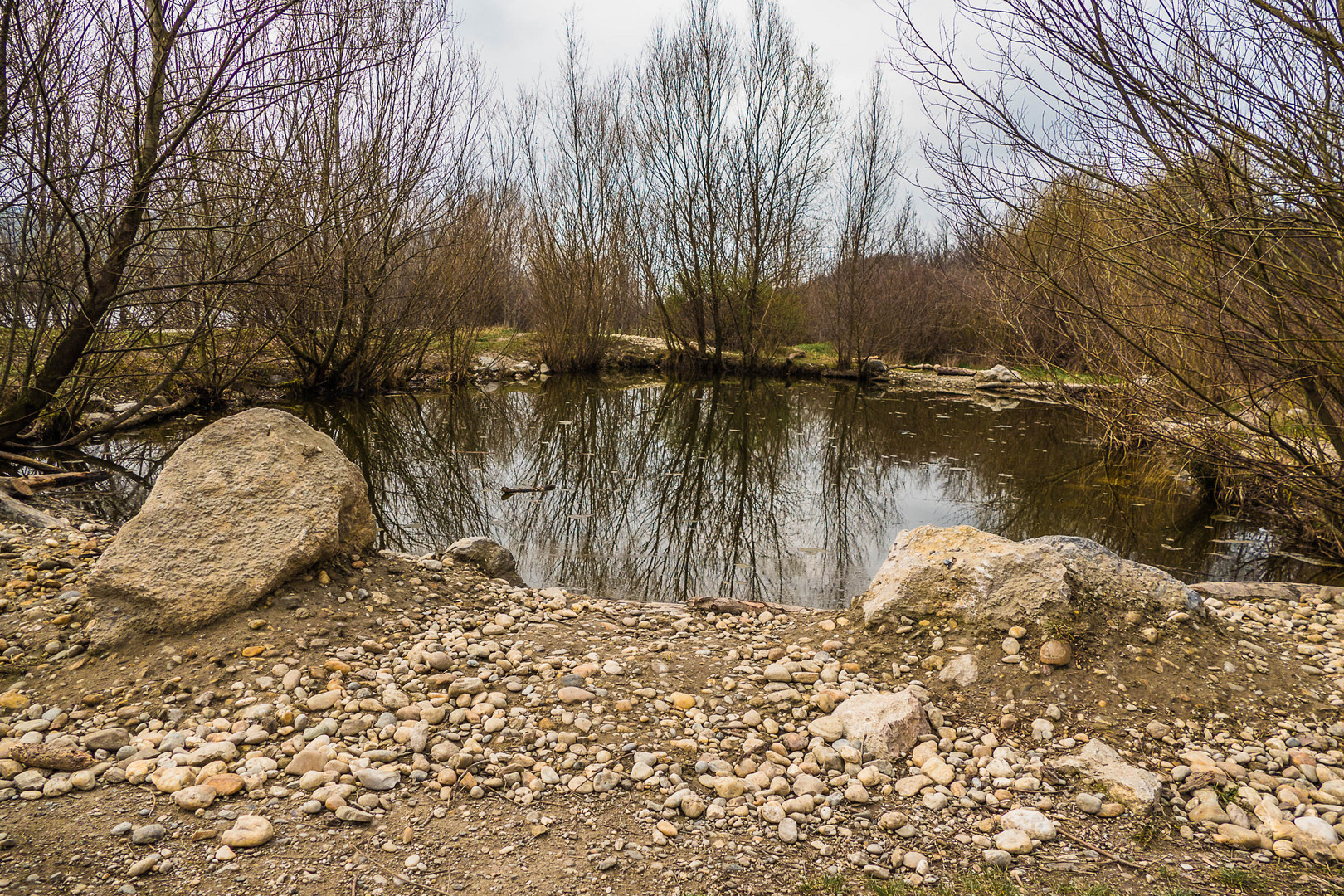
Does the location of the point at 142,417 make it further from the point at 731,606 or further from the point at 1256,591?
the point at 1256,591

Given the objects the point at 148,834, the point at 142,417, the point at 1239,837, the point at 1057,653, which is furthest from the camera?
the point at 142,417

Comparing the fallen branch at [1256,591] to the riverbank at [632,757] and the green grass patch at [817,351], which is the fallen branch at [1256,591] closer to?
the riverbank at [632,757]

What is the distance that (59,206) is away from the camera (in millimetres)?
5348

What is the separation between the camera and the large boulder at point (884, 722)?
8.56ft

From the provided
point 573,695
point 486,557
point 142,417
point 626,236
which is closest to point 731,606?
point 573,695

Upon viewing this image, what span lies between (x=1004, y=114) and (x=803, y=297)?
23204 millimetres

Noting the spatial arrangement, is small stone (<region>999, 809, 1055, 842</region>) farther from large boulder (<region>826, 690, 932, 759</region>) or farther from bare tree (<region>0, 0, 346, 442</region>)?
bare tree (<region>0, 0, 346, 442</region>)

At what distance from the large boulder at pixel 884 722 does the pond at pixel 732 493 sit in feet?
6.20

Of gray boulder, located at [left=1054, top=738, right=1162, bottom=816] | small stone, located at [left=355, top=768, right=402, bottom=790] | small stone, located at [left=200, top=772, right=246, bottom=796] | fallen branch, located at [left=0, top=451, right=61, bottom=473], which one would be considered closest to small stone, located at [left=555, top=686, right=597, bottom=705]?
small stone, located at [left=355, top=768, right=402, bottom=790]

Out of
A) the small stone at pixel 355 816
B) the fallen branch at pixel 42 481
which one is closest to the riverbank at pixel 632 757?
the small stone at pixel 355 816

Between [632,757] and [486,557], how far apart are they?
7.56 ft

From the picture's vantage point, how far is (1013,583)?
328 centimetres

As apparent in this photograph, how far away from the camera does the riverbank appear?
199 cm

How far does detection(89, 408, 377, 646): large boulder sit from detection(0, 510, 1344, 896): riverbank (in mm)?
144
